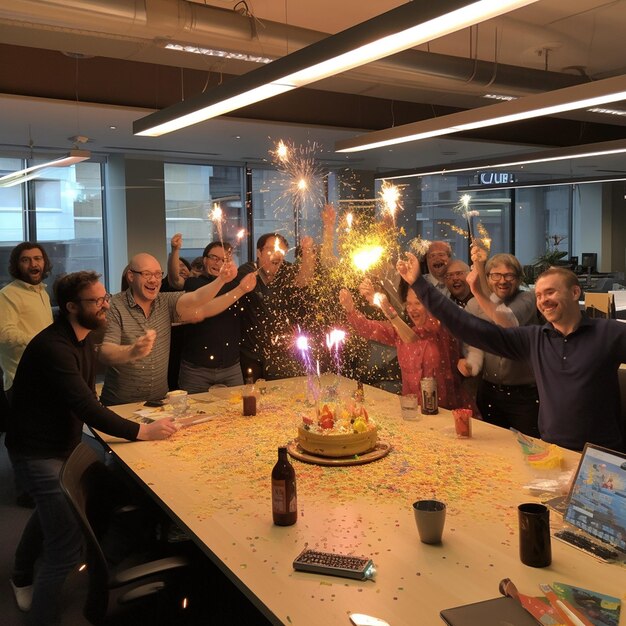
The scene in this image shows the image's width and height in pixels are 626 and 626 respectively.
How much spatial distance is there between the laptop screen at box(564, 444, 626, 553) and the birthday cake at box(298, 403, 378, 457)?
2.86 ft

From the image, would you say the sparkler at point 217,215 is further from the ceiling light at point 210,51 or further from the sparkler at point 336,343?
the ceiling light at point 210,51

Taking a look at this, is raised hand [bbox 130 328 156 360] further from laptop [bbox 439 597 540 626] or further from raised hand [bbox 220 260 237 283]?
laptop [bbox 439 597 540 626]

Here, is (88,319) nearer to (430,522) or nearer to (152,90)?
(430,522)

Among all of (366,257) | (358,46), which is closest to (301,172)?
(366,257)

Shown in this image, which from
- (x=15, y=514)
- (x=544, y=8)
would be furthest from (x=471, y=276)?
(x=15, y=514)

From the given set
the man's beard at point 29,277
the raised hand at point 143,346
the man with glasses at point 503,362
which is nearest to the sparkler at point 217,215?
the man's beard at point 29,277

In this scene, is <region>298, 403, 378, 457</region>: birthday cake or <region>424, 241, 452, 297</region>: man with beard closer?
<region>298, 403, 378, 457</region>: birthday cake

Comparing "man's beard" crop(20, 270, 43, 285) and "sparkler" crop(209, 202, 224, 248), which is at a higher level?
"sparkler" crop(209, 202, 224, 248)

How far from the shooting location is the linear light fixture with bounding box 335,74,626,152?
2900 mm

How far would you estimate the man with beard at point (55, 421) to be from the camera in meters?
2.72

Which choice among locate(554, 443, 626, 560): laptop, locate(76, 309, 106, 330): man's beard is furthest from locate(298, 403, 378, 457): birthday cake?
locate(76, 309, 106, 330): man's beard

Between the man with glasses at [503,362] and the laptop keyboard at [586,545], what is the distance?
151cm

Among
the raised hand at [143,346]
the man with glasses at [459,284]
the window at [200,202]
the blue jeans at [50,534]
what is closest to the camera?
the blue jeans at [50,534]

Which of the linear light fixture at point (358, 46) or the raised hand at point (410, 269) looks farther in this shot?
the raised hand at point (410, 269)
